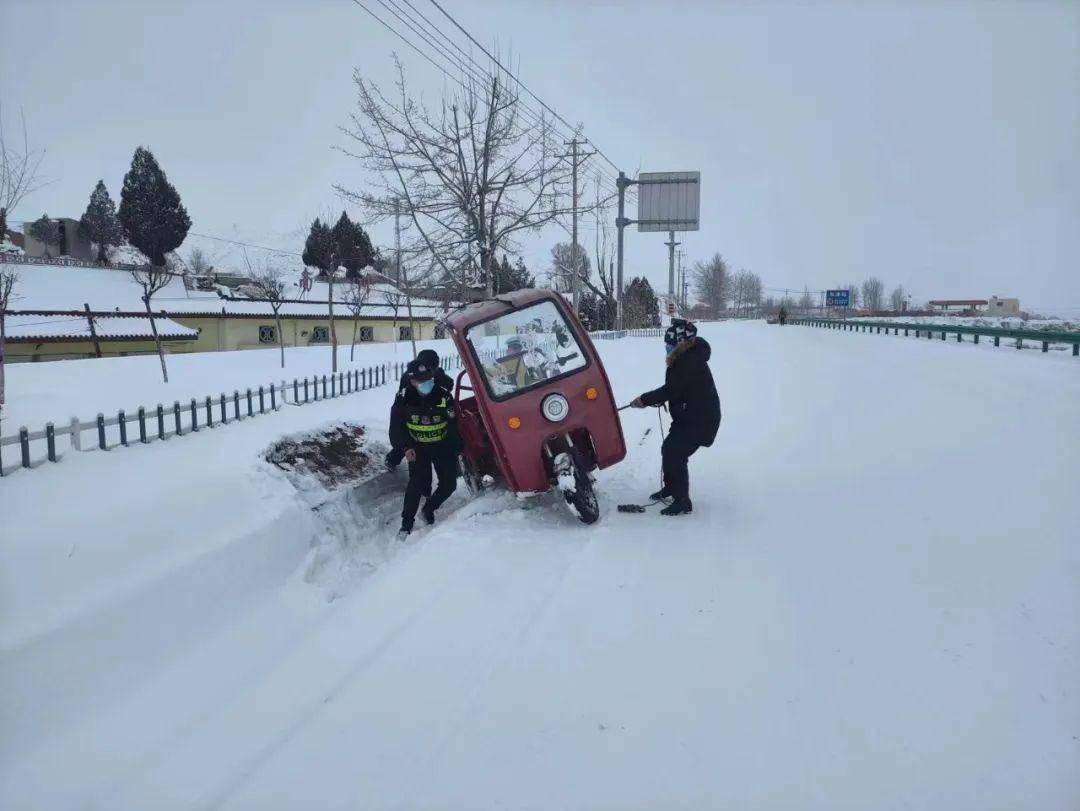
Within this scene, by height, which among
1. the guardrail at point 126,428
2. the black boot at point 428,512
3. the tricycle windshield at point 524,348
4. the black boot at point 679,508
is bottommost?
the black boot at point 428,512

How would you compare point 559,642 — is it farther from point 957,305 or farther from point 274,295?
point 957,305

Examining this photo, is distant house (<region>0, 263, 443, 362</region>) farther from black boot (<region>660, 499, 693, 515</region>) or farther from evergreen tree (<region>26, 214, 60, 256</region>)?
black boot (<region>660, 499, 693, 515</region>)

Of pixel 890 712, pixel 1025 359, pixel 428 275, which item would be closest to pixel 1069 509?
pixel 890 712

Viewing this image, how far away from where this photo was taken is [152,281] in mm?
25812

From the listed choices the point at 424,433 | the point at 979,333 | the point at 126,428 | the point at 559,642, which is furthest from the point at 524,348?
the point at 979,333

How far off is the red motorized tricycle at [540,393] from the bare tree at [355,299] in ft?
81.4

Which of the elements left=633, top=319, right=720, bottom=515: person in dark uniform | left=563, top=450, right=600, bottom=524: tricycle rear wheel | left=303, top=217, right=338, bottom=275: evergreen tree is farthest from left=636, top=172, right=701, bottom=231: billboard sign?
left=563, top=450, right=600, bottom=524: tricycle rear wheel

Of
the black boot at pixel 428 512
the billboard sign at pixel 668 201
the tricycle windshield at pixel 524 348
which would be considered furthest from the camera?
the billboard sign at pixel 668 201

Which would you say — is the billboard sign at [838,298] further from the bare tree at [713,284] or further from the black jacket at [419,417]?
the black jacket at [419,417]

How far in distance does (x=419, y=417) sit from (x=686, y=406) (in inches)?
102

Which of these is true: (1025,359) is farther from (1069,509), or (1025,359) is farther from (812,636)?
(812,636)

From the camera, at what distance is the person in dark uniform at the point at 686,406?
19.9 ft

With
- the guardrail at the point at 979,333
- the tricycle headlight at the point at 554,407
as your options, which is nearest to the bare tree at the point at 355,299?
the guardrail at the point at 979,333

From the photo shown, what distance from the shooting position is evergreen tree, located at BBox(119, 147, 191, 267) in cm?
4253
